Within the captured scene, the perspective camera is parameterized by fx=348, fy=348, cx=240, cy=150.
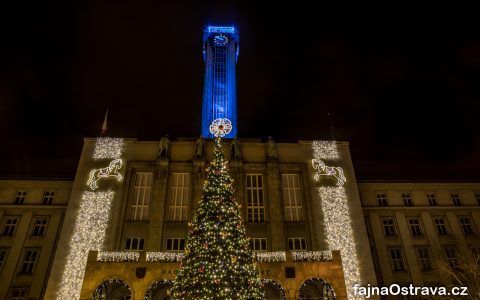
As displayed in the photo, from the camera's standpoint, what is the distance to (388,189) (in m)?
42.5

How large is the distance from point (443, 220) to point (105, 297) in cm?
3757

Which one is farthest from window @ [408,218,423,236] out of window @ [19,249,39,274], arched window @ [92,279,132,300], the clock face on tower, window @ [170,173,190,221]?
window @ [19,249,39,274]

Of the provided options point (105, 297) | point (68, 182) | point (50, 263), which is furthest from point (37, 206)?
point (105, 297)

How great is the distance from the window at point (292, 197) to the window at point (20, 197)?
2968cm

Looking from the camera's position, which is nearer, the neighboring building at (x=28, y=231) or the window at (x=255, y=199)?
the neighboring building at (x=28, y=231)

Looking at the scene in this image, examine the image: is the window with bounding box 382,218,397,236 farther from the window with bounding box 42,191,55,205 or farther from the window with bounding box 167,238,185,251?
the window with bounding box 42,191,55,205

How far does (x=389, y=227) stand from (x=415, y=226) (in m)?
3.00

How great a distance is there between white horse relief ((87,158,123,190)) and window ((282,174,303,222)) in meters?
17.9

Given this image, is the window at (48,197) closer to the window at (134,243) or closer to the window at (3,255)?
the window at (3,255)

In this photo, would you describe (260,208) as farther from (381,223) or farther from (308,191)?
(381,223)

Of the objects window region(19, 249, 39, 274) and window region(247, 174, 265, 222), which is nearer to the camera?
window region(19, 249, 39, 274)

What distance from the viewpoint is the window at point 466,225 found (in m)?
40.4

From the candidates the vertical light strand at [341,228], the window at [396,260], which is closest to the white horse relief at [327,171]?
the vertical light strand at [341,228]

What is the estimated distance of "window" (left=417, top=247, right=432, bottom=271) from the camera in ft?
122
